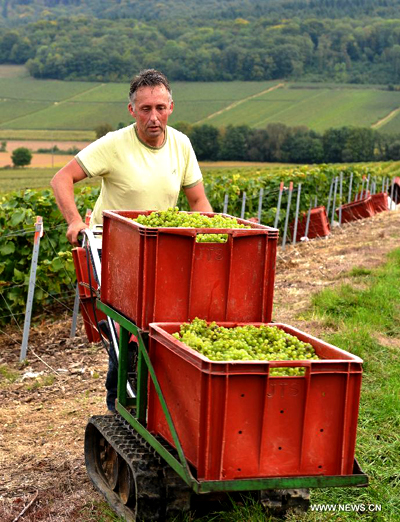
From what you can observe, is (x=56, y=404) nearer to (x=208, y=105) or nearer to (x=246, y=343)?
(x=246, y=343)

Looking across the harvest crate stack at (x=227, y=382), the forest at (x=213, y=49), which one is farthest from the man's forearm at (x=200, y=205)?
the forest at (x=213, y=49)

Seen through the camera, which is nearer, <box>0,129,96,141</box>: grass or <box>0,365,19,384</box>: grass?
<box>0,365,19,384</box>: grass

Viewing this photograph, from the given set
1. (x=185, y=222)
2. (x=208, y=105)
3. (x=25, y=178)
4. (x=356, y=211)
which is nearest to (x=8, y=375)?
(x=185, y=222)

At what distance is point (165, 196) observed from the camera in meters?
5.21

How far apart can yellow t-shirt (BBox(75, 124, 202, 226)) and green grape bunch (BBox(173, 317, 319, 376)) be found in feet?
4.32

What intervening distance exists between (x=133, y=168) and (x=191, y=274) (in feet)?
3.91

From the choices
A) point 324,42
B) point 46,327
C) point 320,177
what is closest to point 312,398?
point 46,327

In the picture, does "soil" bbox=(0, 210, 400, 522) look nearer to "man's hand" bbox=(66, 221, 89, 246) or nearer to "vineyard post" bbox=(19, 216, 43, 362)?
"vineyard post" bbox=(19, 216, 43, 362)

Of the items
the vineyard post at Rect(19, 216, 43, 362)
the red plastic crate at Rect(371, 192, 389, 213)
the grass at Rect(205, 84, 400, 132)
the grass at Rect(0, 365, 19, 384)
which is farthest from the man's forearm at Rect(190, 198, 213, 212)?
the grass at Rect(205, 84, 400, 132)

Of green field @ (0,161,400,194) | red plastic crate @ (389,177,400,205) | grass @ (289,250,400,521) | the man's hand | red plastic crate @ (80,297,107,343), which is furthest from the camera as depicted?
green field @ (0,161,400,194)

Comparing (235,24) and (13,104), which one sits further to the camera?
(235,24)

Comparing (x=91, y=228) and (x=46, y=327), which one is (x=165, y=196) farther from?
(x=46, y=327)

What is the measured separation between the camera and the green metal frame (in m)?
3.47

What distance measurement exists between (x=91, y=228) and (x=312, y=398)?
2.26 meters
